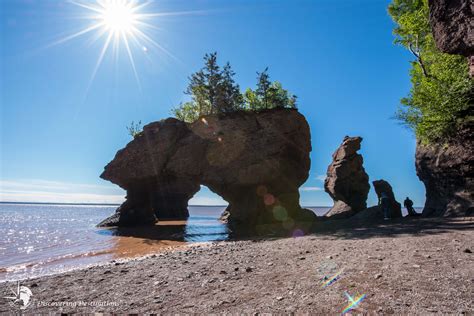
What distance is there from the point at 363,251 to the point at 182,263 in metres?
6.45

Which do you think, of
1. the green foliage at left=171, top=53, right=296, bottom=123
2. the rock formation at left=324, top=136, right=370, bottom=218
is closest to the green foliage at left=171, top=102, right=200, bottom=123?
the green foliage at left=171, top=53, right=296, bottom=123

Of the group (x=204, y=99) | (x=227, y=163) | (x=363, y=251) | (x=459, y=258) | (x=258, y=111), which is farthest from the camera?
(x=204, y=99)

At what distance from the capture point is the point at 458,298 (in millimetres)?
3799

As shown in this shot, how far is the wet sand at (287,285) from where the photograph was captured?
13.1ft

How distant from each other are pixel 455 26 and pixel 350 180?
31.8m

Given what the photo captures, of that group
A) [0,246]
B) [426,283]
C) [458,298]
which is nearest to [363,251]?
[426,283]

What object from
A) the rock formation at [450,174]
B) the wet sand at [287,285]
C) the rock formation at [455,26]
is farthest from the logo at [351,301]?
the rock formation at [450,174]

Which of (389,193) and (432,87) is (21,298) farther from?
(389,193)

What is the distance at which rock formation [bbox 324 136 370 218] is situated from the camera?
35362 millimetres

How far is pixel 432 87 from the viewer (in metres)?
19.2

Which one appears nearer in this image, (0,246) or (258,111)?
(0,246)

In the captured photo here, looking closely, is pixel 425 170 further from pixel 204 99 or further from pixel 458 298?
pixel 204 99

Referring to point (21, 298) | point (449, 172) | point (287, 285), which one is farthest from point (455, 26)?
point (449, 172)

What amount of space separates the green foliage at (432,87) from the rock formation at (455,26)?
48.2ft
